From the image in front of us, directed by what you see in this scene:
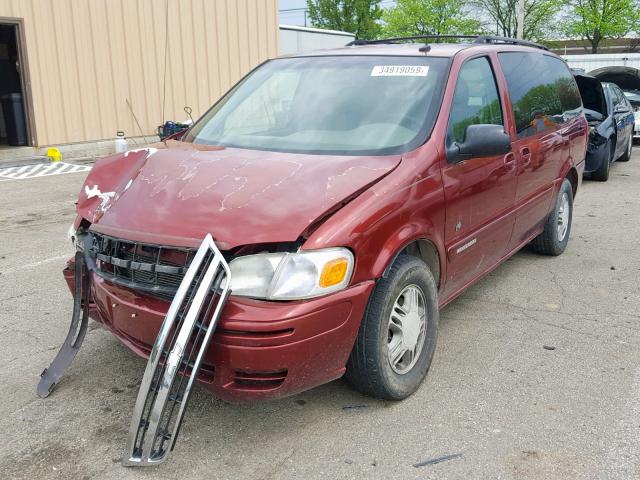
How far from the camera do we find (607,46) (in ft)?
165

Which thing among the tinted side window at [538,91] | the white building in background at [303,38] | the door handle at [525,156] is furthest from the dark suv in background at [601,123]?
the white building in background at [303,38]

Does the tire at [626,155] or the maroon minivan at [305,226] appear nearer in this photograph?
the maroon minivan at [305,226]

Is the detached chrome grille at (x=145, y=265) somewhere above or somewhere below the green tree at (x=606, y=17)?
below

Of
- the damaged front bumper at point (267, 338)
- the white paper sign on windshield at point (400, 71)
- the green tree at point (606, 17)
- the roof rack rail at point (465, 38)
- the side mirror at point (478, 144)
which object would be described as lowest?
the damaged front bumper at point (267, 338)

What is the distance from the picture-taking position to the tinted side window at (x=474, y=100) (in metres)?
3.78

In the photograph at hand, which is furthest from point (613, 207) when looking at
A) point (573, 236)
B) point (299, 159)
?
point (299, 159)

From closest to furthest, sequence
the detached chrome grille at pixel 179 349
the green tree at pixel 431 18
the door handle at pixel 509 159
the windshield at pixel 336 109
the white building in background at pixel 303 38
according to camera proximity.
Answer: the detached chrome grille at pixel 179 349 → the windshield at pixel 336 109 → the door handle at pixel 509 159 → the white building in background at pixel 303 38 → the green tree at pixel 431 18

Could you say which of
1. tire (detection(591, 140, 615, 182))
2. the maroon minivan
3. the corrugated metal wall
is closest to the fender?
the maroon minivan

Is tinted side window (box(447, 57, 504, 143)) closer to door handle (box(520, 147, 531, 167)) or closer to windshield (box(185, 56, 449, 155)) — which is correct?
windshield (box(185, 56, 449, 155))

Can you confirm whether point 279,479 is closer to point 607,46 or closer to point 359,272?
point 359,272

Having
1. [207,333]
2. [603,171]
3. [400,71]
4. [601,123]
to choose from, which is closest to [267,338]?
[207,333]

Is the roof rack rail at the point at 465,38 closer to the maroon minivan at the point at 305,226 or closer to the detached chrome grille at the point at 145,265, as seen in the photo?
the maroon minivan at the point at 305,226

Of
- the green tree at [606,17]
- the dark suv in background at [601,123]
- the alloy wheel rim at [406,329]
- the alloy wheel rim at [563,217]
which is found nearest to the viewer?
the alloy wheel rim at [406,329]

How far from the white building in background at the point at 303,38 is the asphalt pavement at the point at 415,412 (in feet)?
50.5
